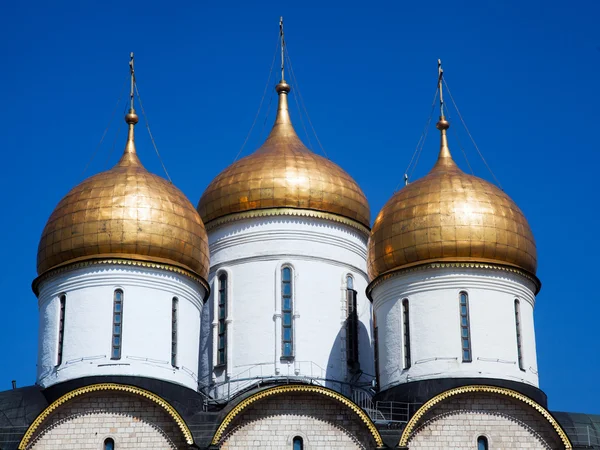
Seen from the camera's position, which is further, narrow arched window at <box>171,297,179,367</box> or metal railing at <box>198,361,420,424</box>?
metal railing at <box>198,361,420,424</box>

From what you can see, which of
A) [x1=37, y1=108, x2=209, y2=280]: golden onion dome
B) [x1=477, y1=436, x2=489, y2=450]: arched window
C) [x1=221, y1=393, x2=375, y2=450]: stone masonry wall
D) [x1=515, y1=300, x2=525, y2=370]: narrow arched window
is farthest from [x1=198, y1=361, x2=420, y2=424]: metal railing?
[x1=515, y1=300, x2=525, y2=370]: narrow arched window

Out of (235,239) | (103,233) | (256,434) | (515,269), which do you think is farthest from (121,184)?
(515,269)

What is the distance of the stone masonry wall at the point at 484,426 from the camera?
2180 centimetres

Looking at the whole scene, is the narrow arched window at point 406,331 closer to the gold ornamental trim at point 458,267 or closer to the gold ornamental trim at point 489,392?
the gold ornamental trim at point 458,267

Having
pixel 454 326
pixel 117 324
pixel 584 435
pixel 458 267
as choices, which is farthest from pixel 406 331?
pixel 117 324

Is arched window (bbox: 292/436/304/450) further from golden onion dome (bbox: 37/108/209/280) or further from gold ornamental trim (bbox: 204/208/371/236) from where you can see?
gold ornamental trim (bbox: 204/208/371/236)

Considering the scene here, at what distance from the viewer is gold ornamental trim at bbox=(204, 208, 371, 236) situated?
2539 centimetres

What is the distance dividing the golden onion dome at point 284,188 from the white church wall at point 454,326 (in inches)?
104

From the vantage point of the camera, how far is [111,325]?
2250 cm

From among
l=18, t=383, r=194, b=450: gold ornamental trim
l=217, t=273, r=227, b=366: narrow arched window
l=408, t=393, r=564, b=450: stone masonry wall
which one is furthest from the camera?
l=217, t=273, r=227, b=366: narrow arched window

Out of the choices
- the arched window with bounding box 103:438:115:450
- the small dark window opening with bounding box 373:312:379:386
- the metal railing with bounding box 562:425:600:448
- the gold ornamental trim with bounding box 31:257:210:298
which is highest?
the gold ornamental trim with bounding box 31:257:210:298

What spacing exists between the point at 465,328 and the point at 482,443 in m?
2.01

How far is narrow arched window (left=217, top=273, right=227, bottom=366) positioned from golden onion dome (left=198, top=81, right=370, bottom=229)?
1.30m

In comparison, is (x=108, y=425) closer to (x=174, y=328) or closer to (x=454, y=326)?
(x=174, y=328)
